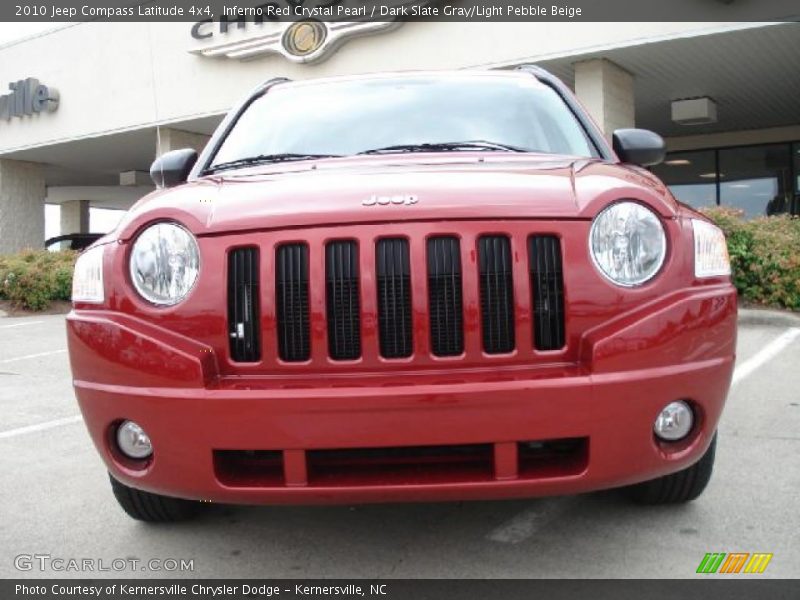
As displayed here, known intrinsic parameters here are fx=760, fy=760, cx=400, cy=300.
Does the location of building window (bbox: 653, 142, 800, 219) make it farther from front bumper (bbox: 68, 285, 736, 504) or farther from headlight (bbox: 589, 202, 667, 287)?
front bumper (bbox: 68, 285, 736, 504)

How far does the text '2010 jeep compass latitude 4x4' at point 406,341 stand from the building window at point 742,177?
15.8 metres

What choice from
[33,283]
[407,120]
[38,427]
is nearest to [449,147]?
[407,120]

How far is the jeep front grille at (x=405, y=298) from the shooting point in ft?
6.67

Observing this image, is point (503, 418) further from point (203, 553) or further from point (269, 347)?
point (203, 553)

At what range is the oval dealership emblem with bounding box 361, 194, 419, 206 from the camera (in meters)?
2.11

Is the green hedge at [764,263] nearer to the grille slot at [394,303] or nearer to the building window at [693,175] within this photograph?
the grille slot at [394,303]

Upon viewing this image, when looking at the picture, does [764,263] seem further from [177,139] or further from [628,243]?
[177,139]

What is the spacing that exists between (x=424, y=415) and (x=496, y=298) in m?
0.38

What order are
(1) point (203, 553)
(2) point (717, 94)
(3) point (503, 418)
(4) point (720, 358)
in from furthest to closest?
(2) point (717, 94) → (1) point (203, 553) → (4) point (720, 358) → (3) point (503, 418)

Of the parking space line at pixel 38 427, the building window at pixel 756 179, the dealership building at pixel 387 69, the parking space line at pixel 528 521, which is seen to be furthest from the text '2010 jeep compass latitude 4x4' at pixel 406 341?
the building window at pixel 756 179

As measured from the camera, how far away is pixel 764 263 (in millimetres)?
8656

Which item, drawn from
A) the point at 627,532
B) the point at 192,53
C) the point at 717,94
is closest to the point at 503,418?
the point at 627,532

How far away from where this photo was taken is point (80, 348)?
7.36 ft

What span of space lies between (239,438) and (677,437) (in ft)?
4.02
